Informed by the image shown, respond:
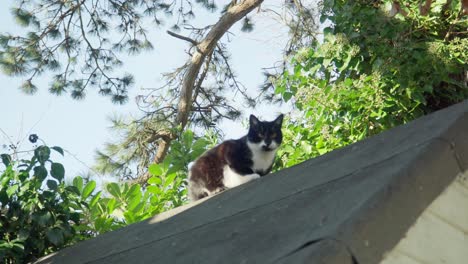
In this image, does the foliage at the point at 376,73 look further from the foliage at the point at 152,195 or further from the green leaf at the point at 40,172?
the green leaf at the point at 40,172

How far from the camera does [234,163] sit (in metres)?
6.68

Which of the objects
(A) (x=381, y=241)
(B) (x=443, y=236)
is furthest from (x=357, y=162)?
(A) (x=381, y=241)

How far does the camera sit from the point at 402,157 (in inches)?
126

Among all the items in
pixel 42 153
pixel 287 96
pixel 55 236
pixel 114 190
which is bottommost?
pixel 55 236

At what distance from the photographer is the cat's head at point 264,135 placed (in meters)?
6.91

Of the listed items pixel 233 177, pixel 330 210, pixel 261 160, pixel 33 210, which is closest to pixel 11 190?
pixel 33 210

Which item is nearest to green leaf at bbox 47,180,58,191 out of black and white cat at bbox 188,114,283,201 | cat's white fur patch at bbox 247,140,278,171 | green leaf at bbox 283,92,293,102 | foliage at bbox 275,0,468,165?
black and white cat at bbox 188,114,283,201

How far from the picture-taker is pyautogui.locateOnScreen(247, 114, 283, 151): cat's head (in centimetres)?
691

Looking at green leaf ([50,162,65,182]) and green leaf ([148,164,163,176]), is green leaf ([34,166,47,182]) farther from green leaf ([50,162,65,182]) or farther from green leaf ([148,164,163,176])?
green leaf ([148,164,163,176])

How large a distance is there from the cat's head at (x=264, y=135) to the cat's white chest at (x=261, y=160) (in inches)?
1.7

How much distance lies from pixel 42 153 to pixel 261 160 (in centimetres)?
205

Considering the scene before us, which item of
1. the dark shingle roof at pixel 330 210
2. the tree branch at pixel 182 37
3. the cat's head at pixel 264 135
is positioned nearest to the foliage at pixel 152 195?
the cat's head at pixel 264 135

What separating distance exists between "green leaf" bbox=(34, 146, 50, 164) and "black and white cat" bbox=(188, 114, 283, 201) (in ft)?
5.06

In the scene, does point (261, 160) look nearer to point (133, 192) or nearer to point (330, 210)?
point (133, 192)
